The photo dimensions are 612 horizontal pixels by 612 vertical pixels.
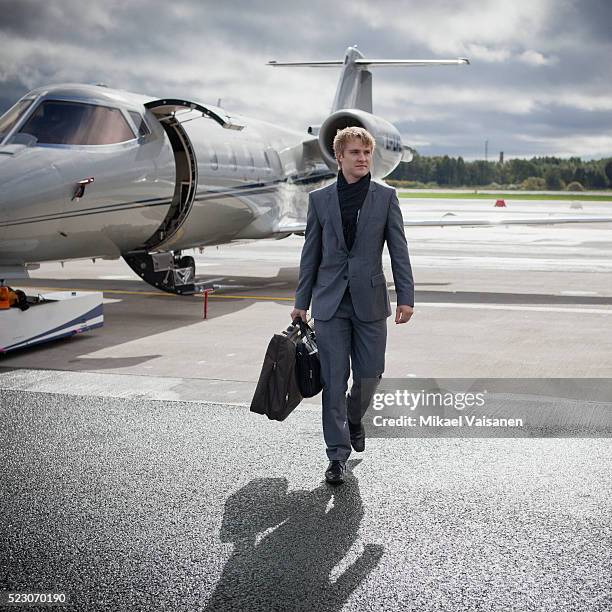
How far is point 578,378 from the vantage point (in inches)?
280

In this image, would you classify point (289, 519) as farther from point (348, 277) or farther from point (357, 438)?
point (348, 277)

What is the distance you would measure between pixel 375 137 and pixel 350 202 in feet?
35.2

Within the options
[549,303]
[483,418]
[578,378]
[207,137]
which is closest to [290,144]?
[207,137]

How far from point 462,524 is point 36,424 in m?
3.15

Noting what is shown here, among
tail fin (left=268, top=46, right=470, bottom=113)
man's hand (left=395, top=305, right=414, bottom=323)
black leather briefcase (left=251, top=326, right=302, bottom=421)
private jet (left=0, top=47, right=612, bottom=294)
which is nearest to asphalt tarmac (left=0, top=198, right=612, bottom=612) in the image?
black leather briefcase (left=251, top=326, right=302, bottom=421)

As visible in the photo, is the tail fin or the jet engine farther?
the tail fin

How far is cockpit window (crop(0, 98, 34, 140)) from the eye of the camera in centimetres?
930

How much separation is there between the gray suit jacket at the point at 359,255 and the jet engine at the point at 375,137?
374 inches

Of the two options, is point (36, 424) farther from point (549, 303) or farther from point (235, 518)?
point (549, 303)

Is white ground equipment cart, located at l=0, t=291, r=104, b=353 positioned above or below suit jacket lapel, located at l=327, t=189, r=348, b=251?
below

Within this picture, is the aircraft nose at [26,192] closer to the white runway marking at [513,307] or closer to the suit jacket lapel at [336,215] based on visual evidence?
the suit jacket lapel at [336,215]

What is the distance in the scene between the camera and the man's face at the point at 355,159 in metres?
4.48

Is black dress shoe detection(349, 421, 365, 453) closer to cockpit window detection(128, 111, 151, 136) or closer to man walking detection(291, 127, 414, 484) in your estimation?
man walking detection(291, 127, 414, 484)

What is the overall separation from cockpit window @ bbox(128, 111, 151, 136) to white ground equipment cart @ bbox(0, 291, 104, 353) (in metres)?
2.53
